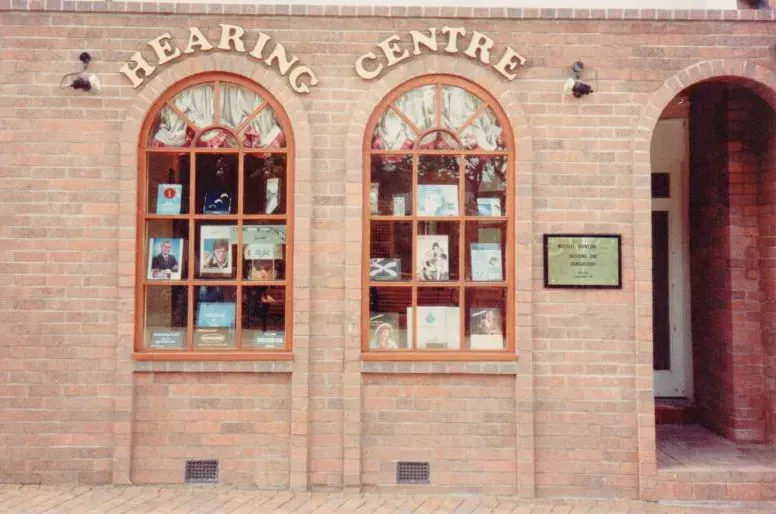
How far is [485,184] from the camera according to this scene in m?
5.91

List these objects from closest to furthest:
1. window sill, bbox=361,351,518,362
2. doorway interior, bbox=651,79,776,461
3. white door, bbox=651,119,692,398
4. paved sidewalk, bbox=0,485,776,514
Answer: paved sidewalk, bbox=0,485,776,514, window sill, bbox=361,351,518,362, doorway interior, bbox=651,79,776,461, white door, bbox=651,119,692,398

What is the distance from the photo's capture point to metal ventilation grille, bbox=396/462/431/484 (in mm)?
5707

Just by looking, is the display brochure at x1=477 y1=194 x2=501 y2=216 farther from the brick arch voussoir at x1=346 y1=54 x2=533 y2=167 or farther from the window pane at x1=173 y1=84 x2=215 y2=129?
Result: the window pane at x1=173 y1=84 x2=215 y2=129

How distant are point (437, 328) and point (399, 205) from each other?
1.08 meters

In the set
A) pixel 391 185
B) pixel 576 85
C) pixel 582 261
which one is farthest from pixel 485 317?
pixel 576 85

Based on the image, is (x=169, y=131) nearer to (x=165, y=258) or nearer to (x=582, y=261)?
(x=165, y=258)

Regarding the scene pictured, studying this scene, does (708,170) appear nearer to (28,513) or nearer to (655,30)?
(655,30)

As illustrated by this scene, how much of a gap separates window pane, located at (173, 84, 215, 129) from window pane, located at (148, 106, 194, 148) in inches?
3.1

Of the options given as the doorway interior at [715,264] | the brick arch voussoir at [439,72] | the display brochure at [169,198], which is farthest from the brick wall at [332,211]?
the doorway interior at [715,264]

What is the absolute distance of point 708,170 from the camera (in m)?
6.93

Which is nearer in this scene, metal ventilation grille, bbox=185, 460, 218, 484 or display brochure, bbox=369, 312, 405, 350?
metal ventilation grille, bbox=185, 460, 218, 484

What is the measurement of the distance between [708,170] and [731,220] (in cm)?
68

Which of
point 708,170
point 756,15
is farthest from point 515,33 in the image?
point 708,170

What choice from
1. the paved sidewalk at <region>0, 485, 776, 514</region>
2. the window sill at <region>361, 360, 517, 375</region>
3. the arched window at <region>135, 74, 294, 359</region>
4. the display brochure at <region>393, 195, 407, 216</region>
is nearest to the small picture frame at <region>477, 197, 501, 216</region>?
the display brochure at <region>393, 195, 407, 216</region>
